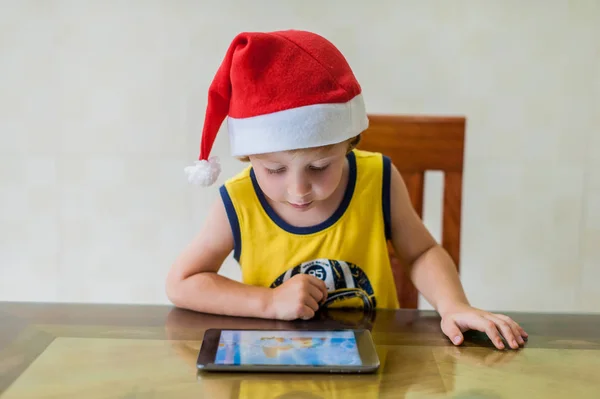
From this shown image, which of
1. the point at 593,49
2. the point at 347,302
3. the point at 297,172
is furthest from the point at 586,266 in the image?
the point at 297,172

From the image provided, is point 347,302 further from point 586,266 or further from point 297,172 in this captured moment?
point 586,266

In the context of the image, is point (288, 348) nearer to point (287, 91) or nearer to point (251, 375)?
point (251, 375)

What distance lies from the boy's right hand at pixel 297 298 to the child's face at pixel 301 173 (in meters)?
0.10

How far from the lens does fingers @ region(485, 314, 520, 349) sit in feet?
2.45

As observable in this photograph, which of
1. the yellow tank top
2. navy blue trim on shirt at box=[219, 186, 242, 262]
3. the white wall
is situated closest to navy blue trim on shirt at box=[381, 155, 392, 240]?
the yellow tank top

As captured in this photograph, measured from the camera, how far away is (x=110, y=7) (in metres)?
1.61

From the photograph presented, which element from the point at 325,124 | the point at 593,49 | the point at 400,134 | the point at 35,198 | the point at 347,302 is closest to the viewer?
the point at 325,124

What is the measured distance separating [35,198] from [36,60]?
35 cm

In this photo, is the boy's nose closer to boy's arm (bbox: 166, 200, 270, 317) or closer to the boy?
the boy

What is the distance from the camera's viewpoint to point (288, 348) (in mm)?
718

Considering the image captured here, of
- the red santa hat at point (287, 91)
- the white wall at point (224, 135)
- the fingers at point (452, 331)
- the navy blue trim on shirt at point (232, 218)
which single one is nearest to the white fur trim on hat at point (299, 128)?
the red santa hat at point (287, 91)

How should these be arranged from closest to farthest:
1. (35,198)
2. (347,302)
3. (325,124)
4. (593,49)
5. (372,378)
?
1. (372,378)
2. (325,124)
3. (347,302)
4. (593,49)
5. (35,198)

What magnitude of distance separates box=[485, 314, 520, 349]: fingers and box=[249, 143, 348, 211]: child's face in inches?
10.4

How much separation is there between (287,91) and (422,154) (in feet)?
1.36
